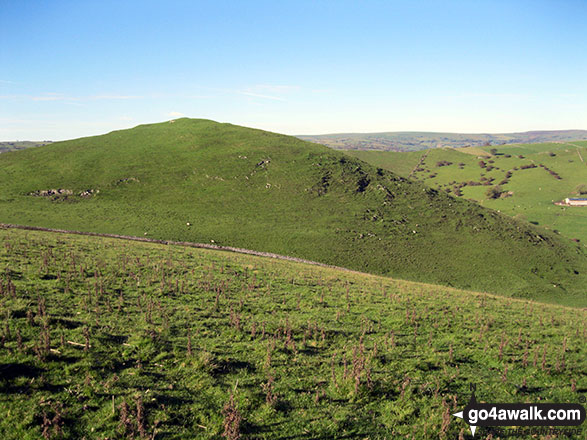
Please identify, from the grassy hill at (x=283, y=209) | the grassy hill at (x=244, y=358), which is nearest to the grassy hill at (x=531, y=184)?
the grassy hill at (x=283, y=209)

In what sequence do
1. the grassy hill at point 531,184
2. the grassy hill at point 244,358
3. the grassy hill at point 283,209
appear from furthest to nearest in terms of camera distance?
the grassy hill at point 531,184
the grassy hill at point 283,209
the grassy hill at point 244,358

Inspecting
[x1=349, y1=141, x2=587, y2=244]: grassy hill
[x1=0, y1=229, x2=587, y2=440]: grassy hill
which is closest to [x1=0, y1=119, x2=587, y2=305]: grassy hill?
[x1=349, y1=141, x2=587, y2=244]: grassy hill

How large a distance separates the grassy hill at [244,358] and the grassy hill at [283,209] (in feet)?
115

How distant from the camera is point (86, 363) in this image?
13.8 m

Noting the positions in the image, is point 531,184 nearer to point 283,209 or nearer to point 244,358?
point 283,209

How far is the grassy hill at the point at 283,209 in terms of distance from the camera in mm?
63781

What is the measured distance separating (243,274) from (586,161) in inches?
8766

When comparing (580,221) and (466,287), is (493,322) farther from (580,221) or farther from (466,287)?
(580,221)

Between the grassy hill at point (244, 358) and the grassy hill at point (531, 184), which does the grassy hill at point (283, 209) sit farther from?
the grassy hill at point (244, 358)

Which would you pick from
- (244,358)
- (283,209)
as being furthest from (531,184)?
(244,358)

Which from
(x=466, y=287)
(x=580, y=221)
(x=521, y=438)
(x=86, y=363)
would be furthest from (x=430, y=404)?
(x=580, y=221)

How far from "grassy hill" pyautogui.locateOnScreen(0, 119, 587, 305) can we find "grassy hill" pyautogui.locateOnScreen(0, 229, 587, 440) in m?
35.2

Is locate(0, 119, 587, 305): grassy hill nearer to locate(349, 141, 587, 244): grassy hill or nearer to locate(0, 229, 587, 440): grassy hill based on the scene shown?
locate(349, 141, 587, 244): grassy hill

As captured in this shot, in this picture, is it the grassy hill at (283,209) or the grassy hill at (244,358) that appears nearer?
the grassy hill at (244,358)
